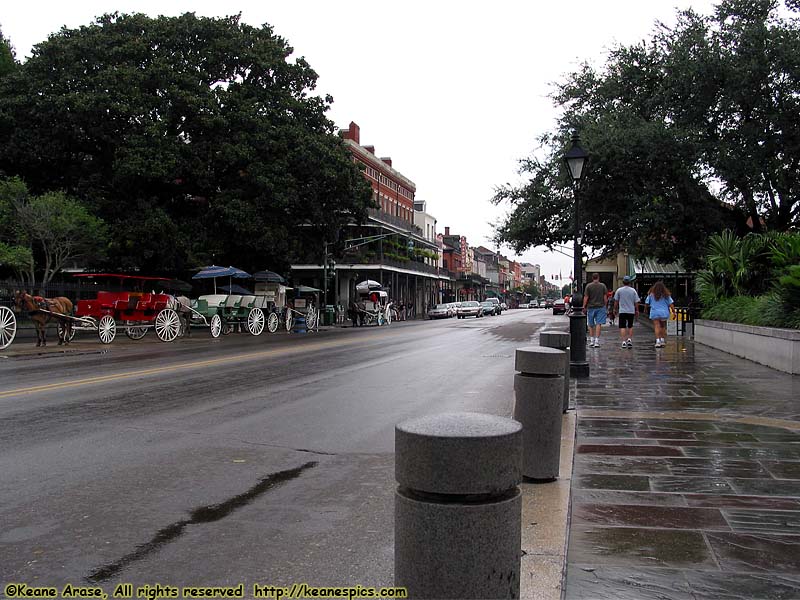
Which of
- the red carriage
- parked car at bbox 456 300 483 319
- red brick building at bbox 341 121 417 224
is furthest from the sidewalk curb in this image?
red brick building at bbox 341 121 417 224

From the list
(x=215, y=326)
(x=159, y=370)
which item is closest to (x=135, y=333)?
(x=215, y=326)

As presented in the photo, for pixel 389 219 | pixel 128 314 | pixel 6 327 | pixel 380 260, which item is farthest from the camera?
pixel 389 219

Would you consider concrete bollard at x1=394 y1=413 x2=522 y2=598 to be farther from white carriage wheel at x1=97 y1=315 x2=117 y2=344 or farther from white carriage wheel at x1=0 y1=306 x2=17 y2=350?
white carriage wheel at x1=97 y1=315 x2=117 y2=344

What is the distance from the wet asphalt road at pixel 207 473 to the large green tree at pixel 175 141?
18.8m

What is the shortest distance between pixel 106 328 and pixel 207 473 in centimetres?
1772

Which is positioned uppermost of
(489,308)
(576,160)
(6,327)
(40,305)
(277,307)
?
(576,160)

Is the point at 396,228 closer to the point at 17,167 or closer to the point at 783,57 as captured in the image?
the point at 17,167

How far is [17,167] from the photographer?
31.4m

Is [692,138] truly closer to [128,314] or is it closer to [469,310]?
[128,314]

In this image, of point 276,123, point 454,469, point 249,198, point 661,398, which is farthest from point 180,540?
point 276,123

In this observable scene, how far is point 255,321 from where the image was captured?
28484mm

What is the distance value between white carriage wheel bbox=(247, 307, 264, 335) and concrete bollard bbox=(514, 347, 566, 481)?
2394cm

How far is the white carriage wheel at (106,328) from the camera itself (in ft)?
69.9

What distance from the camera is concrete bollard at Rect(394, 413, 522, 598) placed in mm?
2164
